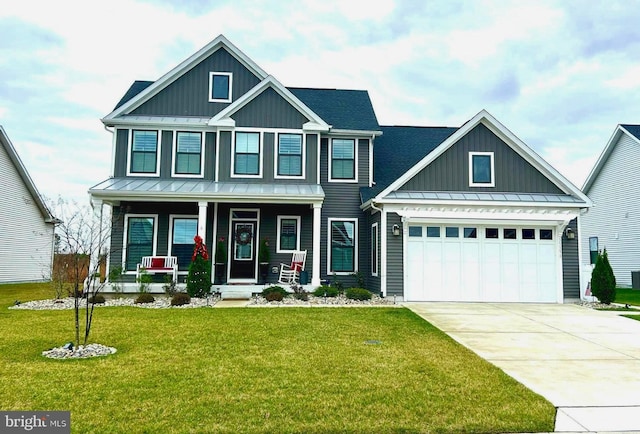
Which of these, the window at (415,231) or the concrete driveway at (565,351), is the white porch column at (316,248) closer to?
the window at (415,231)

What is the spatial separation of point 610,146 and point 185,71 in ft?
67.2

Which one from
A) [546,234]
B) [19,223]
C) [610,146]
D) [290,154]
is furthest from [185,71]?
[610,146]

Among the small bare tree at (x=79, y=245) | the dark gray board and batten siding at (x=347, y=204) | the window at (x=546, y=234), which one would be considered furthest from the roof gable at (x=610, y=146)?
the small bare tree at (x=79, y=245)

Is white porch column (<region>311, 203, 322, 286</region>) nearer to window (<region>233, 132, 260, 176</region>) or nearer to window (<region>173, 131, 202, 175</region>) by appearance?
window (<region>233, 132, 260, 176</region>)

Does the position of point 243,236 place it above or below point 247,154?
below

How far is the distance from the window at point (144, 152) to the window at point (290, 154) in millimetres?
4429

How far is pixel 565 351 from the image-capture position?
712 centimetres

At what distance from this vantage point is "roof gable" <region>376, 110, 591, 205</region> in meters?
13.9

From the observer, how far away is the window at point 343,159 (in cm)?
1633

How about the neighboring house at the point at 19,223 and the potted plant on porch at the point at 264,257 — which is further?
the neighboring house at the point at 19,223

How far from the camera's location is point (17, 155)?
20.6 metres

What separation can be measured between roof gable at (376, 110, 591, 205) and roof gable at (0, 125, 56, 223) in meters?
15.7

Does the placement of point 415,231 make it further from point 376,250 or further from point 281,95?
point 281,95

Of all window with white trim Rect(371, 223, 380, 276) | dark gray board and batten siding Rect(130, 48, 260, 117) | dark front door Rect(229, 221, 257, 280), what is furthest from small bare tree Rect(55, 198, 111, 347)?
window with white trim Rect(371, 223, 380, 276)
